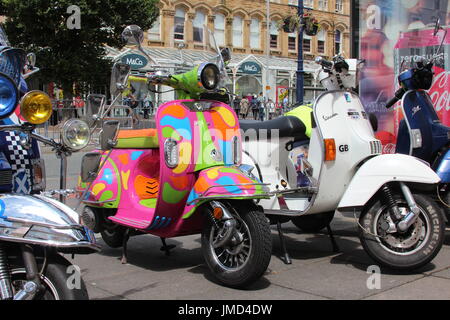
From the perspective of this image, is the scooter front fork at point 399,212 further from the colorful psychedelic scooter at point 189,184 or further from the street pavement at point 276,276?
the colorful psychedelic scooter at point 189,184

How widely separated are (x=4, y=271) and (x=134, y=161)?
8.19 feet

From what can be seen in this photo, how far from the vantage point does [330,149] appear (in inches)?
182

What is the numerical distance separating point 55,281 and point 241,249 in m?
1.66

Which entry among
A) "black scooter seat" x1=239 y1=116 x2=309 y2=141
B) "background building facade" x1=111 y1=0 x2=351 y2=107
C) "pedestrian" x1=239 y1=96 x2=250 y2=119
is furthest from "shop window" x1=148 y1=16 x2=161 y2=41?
"black scooter seat" x1=239 y1=116 x2=309 y2=141

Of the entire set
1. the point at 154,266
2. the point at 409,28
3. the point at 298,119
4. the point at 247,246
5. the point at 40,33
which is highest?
the point at 40,33

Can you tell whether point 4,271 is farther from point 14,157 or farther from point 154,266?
point 154,266

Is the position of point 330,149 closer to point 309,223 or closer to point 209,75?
point 209,75

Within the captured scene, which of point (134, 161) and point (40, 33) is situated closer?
point (134, 161)

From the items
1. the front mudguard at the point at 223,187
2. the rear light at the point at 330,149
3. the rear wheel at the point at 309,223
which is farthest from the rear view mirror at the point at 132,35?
the rear wheel at the point at 309,223

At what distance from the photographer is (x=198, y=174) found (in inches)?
173

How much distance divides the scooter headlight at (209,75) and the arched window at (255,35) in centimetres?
3723

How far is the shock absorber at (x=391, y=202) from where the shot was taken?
13.6ft

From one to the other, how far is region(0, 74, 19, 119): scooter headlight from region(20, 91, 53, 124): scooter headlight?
78mm
